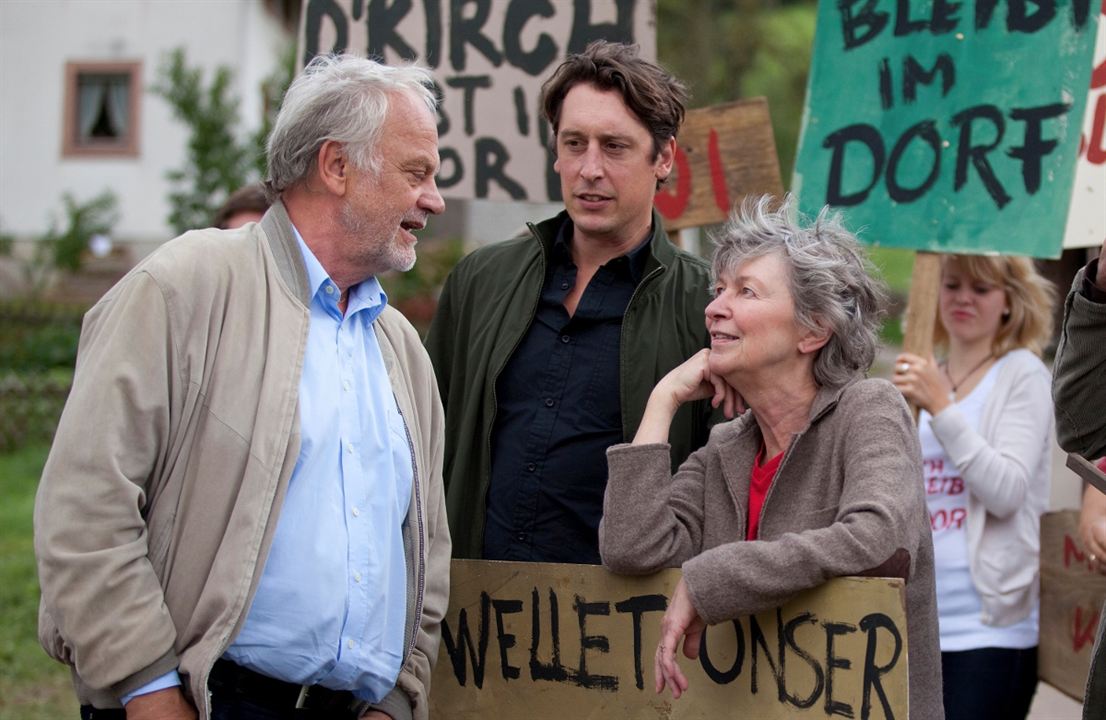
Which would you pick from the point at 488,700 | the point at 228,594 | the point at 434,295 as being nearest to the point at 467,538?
the point at 488,700

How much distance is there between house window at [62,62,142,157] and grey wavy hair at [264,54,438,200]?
26534 mm

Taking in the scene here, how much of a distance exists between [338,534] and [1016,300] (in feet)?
8.73

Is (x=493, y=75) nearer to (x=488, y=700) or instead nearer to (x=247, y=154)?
(x=488, y=700)

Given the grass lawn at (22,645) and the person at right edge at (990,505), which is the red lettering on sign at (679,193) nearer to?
the person at right edge at (990,505)

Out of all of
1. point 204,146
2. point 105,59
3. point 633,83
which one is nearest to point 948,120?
point 633,83

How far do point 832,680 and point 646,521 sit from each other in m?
0.49

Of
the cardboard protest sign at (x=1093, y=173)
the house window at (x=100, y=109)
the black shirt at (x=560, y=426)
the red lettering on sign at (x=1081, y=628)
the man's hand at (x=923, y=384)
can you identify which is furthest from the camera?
the house window at (x=100, y=109)

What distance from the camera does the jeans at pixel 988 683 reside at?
4227 mm

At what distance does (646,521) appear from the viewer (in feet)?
9.95

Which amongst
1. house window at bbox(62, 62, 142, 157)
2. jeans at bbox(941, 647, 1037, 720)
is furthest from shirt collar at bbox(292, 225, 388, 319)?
house window at bbox(62, 62, 142, 157)

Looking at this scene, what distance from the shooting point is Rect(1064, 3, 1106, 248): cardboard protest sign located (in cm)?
446

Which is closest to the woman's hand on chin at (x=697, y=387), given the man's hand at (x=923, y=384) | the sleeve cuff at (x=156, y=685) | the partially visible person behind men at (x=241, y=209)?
the sleeve cuff at (x=156, y=685)

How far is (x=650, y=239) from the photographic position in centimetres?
376

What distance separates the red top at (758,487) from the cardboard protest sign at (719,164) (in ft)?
5.89
